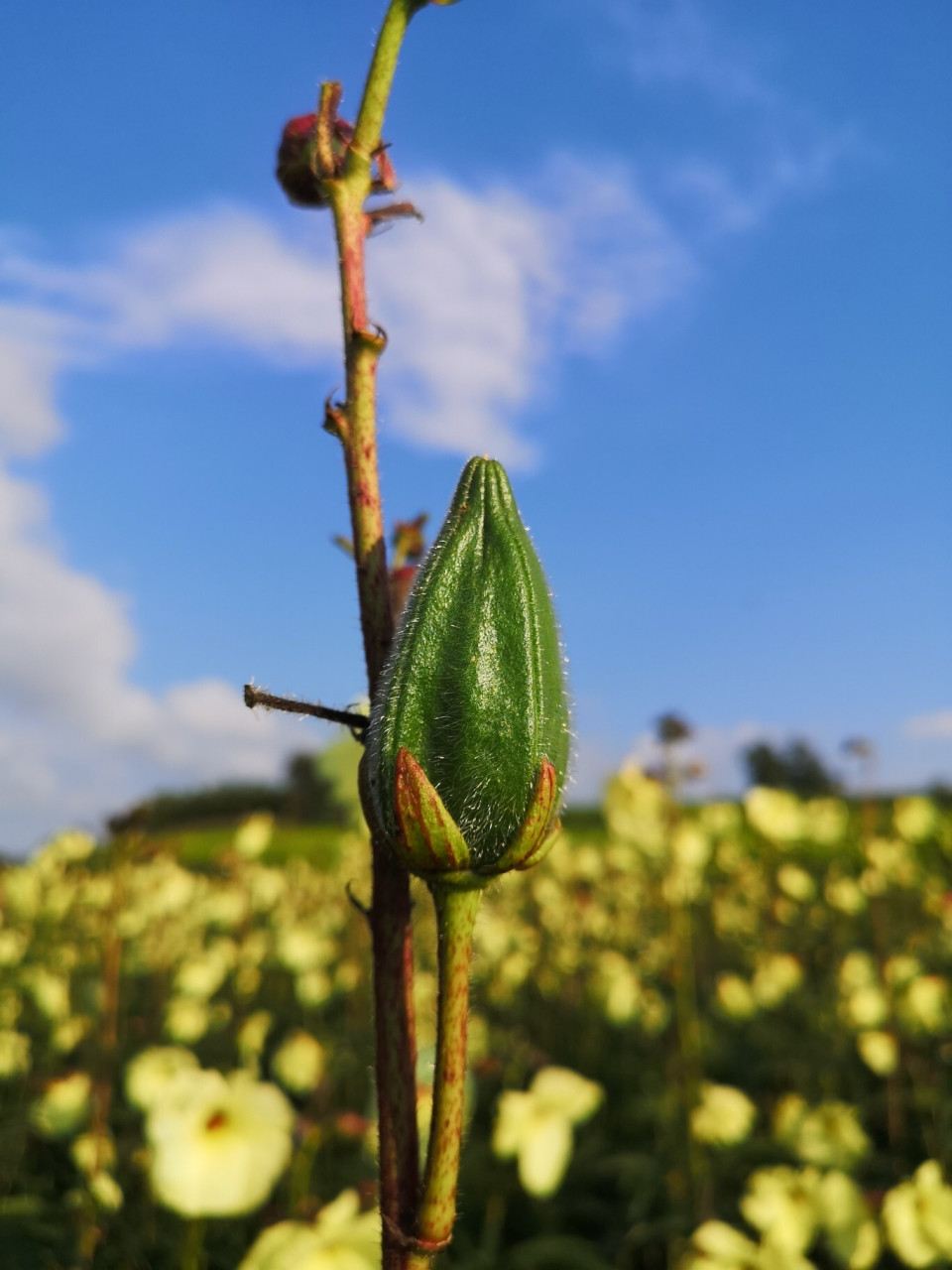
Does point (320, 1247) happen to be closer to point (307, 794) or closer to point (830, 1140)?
point (830, 1140)

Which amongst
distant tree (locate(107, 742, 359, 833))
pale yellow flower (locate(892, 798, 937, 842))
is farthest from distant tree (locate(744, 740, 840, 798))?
pale yellow flower (locate(892, 798, 937, 842))

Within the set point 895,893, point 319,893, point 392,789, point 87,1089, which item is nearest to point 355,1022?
point 87,1089

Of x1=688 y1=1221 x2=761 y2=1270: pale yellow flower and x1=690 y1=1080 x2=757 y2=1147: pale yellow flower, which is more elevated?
x1=690 y1=1080 x2=757 y2=1147: pale yellow flower

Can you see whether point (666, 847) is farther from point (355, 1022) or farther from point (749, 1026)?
point (355, 1022)

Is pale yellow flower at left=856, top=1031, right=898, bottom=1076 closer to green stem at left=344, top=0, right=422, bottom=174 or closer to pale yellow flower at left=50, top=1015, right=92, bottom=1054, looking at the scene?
pale yellow flower at left=50, top=1015, right=92, bottom=1054

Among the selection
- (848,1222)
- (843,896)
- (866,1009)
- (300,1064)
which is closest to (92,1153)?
(300,1064)

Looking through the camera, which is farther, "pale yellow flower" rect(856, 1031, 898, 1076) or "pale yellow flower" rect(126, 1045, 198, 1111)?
"pale yellow flower" rect(856, 1031, 898, 1076)

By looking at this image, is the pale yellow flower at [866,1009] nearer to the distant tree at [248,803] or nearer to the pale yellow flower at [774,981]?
the pale yellow flower at [774,981]
